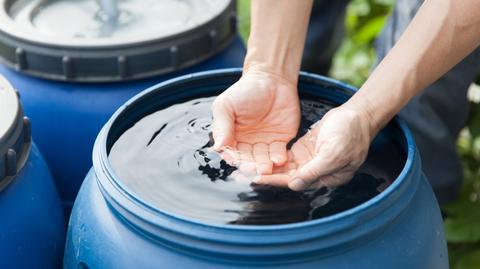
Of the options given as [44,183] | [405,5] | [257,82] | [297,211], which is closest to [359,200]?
[297,211]

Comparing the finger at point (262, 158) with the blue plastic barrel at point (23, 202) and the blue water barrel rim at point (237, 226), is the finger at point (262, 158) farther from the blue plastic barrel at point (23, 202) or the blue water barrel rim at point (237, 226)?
the blue plastic barrel at point (23, 202)

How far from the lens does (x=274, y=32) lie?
1.60 metres

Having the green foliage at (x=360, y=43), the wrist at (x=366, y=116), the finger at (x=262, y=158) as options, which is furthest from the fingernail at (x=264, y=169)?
the green foliage at (x=360, y=43)

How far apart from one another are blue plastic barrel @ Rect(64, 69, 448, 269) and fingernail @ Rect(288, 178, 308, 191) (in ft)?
0.56

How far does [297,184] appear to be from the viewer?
132 centimetres

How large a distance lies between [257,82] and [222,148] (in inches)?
7.1

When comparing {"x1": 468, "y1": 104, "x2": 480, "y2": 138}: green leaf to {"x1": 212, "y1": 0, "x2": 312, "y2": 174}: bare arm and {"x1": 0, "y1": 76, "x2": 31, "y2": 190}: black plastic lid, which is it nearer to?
→ {"x1": 212, "y1": 0, "x2": 312, "y2": 174}: bare arm

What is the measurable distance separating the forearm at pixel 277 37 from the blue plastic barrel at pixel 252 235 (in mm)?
305

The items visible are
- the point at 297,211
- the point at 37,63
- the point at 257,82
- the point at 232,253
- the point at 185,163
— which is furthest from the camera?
the point at 37,63

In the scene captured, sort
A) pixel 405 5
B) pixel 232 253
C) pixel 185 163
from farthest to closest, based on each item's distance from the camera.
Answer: pixel 405 5 < pixel 185 163 < pixel 232 253

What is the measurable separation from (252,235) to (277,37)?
61 centimetres

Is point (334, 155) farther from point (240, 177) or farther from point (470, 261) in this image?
point (470, 261)

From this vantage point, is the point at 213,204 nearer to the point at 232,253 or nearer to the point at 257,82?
the point at 232,253

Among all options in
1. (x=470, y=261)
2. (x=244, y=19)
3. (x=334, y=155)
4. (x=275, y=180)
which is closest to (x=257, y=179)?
(x=275, y=180)
